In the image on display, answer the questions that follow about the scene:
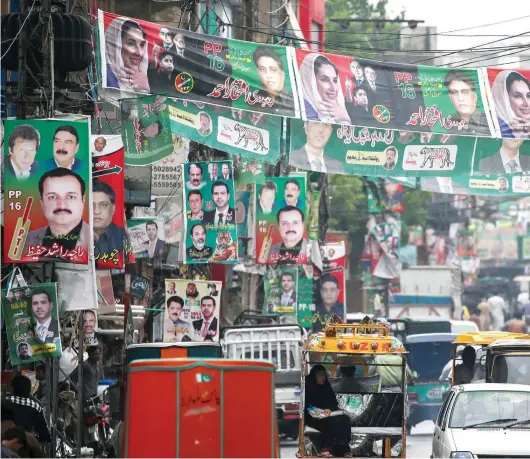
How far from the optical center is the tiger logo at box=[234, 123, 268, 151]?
22.0 m

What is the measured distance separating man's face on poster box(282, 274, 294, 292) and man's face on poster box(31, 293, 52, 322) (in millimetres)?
19238

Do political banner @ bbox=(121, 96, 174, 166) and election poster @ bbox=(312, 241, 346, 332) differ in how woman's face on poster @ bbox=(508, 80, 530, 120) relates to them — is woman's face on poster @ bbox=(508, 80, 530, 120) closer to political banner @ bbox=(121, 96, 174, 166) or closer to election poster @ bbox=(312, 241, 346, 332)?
political banner @ bbox=(121, 96, 174, 166)

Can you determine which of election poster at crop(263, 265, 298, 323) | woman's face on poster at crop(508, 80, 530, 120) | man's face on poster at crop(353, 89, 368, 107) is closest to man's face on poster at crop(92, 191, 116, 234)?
man's face on poster at crop(353, 89, 368, 107)

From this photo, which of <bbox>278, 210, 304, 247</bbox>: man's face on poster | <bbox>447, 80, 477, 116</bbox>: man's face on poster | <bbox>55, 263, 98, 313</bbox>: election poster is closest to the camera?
<bbox>55, 263, 98, 313</bbox>: election poster

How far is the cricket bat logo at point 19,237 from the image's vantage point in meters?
16.8

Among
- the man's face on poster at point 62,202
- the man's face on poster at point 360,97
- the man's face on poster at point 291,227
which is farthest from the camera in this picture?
the man's face on poster at point 291,227

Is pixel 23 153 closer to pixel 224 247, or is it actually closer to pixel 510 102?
pixel 224 247

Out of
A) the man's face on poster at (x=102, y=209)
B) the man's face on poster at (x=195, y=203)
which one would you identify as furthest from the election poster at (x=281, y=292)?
the man's face on poster at (x=102, y=209)

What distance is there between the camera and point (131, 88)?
20719 mm

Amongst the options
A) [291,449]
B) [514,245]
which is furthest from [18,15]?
[514,245]

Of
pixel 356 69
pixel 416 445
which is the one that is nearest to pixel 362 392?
pixel 356 69

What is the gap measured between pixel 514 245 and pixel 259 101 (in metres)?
89.5

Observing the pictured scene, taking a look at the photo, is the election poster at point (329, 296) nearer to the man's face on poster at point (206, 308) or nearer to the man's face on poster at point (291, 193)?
the man's face on poster at point (291, 193)

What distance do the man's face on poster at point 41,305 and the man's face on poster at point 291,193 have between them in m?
15.3
